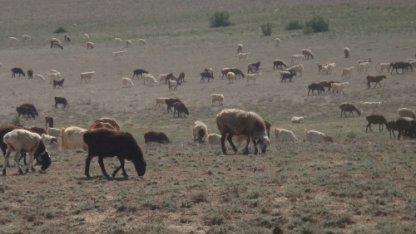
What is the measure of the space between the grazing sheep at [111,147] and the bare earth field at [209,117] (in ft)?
1.08

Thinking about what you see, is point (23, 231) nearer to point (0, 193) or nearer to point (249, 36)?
A: point (0, 193)

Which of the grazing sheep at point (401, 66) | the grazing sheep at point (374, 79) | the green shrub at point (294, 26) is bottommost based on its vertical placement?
the grazing sheep at point (374, 79)

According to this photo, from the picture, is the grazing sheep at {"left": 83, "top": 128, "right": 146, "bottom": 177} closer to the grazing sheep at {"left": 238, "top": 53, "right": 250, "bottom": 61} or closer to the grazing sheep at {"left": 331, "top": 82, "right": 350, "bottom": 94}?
the grazing sheep at {"left": 331, "top": 82, "right": 350, "bottom": 94}

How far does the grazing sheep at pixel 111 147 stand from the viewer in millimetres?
18516

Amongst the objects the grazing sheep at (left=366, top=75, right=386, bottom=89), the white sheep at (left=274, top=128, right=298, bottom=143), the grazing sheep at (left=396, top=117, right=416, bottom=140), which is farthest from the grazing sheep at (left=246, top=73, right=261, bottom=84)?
the grazing sheep at (left=396, top=117, right=416, bottom=140)

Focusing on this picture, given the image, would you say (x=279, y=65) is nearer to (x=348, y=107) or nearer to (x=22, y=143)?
(x=348, y=107)

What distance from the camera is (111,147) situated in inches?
730

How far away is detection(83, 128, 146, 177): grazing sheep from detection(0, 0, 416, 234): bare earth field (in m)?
0.33

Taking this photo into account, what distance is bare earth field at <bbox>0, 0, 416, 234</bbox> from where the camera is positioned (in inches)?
562

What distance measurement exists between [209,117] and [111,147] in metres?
20.1

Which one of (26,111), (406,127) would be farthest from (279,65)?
(406,127)

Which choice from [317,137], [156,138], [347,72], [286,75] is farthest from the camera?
[347,72]

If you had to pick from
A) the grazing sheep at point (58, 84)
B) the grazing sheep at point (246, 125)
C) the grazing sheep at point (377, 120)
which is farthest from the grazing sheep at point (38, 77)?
the grazing sheep at point (246, 125)

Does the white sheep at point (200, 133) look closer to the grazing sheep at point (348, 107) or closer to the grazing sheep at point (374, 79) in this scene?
the grazing sheep at point (348, 107)
